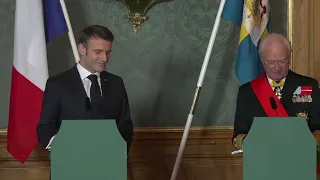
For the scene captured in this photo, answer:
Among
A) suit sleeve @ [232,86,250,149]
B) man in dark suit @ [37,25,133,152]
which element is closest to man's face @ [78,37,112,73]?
man in dark suit @ [37,25,133,152]

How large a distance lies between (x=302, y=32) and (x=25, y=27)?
1.73m

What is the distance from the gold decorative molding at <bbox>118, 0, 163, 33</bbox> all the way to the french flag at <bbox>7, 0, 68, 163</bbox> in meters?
0.50

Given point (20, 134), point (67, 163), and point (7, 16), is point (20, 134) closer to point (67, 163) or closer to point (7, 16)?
point (7, 16)

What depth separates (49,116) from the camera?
2.42 meters

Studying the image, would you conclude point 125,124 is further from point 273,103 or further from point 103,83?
point 273,103

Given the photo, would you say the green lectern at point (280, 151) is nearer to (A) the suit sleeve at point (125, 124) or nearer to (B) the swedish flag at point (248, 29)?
(A) the suit sleeve at point (125, 124)

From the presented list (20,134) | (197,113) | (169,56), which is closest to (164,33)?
(169,56)

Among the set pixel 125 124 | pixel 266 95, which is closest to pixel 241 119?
pixel 266 95

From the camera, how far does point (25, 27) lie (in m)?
3.24

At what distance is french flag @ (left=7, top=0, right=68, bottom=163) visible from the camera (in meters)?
3.21

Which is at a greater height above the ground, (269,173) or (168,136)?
(269,173)

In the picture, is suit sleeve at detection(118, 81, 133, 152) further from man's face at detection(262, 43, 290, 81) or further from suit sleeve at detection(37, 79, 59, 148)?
man's face at detection(262, 43, 290, 81)

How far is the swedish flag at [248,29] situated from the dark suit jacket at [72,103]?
106 centimetres

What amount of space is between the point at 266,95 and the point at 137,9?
133cm
